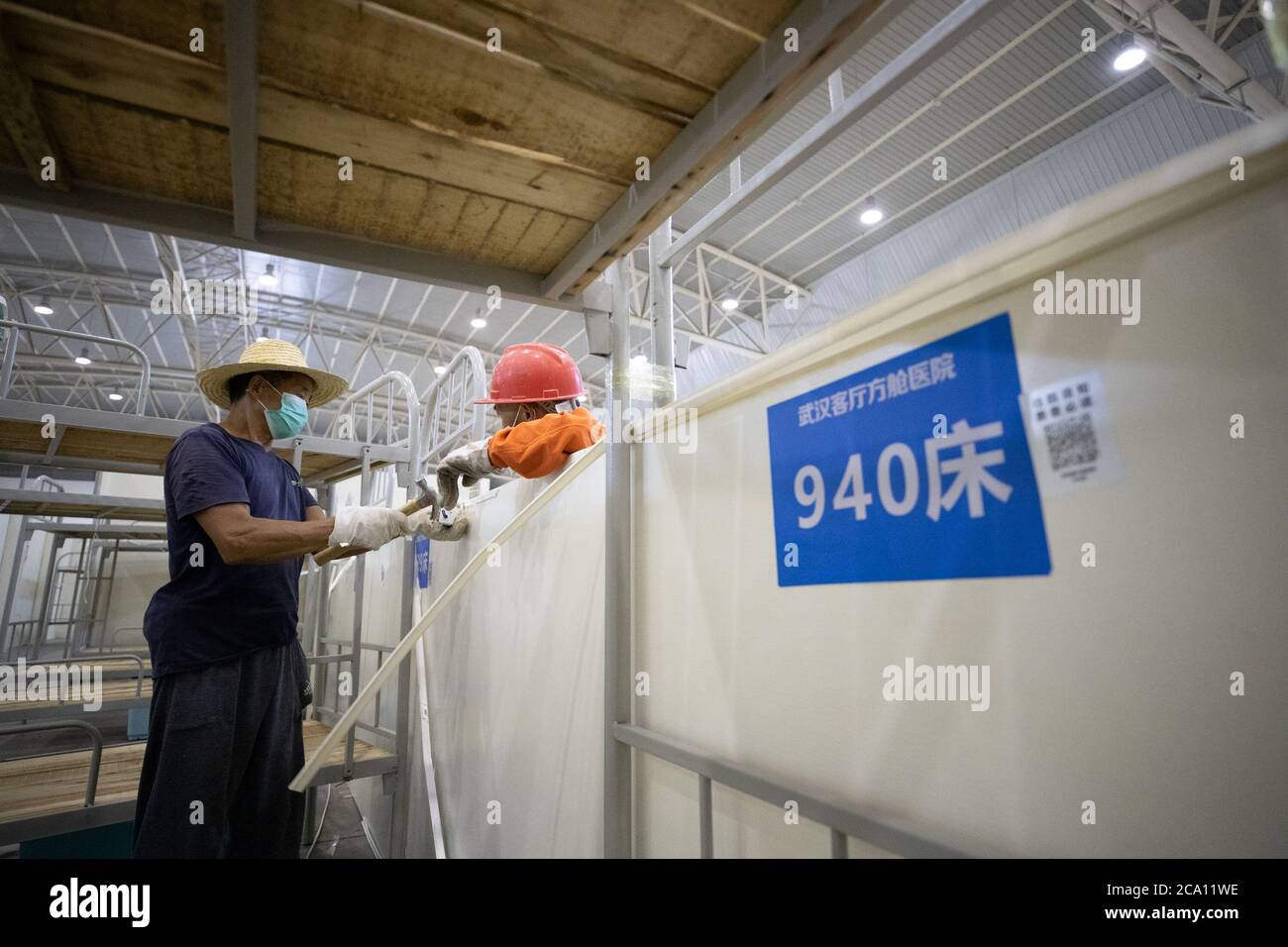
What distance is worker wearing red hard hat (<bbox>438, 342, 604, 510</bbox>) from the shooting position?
229 cm

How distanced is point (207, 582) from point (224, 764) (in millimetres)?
613

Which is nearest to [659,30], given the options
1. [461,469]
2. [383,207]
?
[383,207]

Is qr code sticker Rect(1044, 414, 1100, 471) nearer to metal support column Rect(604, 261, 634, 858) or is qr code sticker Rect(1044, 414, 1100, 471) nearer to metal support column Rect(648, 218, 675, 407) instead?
metal support column Rect(604, 261, 634, 858)

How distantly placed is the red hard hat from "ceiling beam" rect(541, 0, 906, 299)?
0.64 metres

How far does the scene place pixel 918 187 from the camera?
8539 mm

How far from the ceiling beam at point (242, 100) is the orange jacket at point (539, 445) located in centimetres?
103

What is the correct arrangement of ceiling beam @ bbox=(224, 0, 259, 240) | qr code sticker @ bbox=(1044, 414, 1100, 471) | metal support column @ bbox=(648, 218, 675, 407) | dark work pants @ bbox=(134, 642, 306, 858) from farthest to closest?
metal support column @ bbox=(648, 218, 675, 407)
dark work pants @ bbox=(134, 642, 306, 858)
ceiling beam @ bbox=(224, 0, 259, 240)
qr code sticker @ bbox=(1044, 414, 1100, 471)

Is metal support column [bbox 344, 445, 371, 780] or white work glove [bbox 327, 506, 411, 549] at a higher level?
white work glove [bbox 327, 506, 411, 549]

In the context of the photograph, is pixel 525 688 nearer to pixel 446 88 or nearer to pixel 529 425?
pixel 529 425

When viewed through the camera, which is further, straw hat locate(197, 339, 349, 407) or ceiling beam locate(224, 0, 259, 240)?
straw hat locate(197, 339, 349, 407)

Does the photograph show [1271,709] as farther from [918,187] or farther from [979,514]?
[918,187]

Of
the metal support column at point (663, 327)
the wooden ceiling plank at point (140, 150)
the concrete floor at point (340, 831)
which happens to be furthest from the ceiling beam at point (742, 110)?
the concrete floor at point (340, 831)

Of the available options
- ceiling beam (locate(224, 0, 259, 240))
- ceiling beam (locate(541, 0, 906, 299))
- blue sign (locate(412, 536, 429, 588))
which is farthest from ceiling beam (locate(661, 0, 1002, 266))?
blue sign (locate(412, 536, 429, 588))

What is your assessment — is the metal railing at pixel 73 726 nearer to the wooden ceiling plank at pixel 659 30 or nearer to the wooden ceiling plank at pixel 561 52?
the wooden ceiling plank at pixel 561 52
